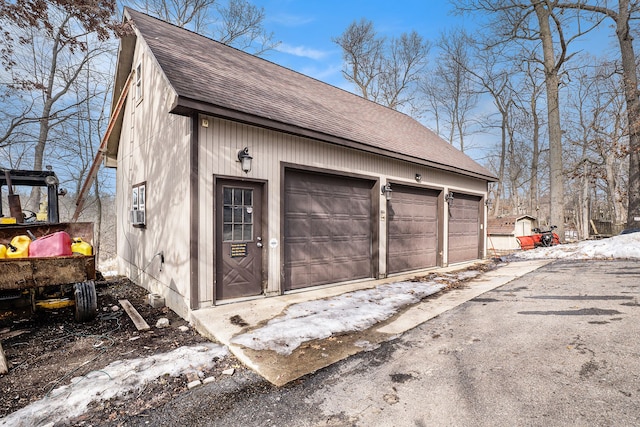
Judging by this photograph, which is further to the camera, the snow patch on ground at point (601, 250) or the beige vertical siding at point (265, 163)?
the snow patch on ground at point (601, 250)

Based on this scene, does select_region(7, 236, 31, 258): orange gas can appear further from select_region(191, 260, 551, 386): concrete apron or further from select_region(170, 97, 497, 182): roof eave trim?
select_region(170, 97, 497, 182): roof eave trim

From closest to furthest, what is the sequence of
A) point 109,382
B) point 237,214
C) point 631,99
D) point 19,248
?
point 109,382 < point 19,248 < point 237,214 < point 631,99

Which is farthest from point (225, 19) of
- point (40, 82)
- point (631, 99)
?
point (631, 99)

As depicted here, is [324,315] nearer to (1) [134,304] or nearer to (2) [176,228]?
(2) [176,228]

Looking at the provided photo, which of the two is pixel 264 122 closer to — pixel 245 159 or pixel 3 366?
pixel 245 159

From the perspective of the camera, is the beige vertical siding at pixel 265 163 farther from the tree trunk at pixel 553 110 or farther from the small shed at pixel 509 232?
the small shed at pixel 509 232

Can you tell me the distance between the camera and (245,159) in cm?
521

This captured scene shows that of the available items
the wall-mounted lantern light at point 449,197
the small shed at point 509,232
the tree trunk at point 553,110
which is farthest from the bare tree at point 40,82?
the small shed at point 509,232

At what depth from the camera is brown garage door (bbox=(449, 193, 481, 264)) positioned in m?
9.91

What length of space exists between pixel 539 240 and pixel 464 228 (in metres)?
5.56

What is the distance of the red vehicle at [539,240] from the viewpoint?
520 inches

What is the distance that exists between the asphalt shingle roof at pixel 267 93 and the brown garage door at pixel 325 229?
1004mm

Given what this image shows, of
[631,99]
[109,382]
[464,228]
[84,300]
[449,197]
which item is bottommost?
[109,382]

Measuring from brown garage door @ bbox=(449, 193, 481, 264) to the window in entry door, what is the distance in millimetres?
6623
